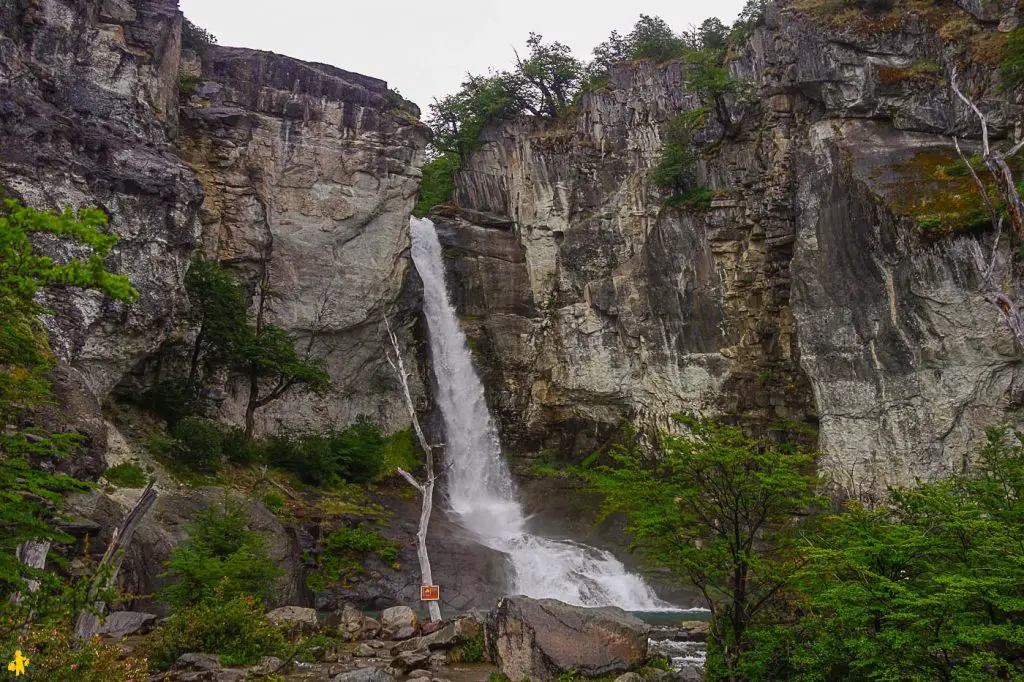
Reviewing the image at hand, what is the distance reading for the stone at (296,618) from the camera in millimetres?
12273

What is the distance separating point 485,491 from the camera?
2677 centimetres

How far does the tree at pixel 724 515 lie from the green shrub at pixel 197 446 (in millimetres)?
14952

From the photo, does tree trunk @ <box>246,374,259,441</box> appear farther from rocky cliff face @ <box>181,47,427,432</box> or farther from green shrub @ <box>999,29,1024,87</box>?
green shrub @ <box>999,29,1024,87</box>

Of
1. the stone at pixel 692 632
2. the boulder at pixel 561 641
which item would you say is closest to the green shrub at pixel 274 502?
the boulder at pixel 561 641

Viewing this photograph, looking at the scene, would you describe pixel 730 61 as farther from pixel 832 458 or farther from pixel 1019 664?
pixel 1019 664

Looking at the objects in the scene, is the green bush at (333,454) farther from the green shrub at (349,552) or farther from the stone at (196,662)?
the stone at (196,662)

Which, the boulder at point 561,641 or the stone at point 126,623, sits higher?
the boulder at point 561,641

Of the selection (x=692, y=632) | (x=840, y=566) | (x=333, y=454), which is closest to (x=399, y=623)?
(x=692, y=632)

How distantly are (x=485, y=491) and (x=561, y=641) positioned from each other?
1710 centimetres

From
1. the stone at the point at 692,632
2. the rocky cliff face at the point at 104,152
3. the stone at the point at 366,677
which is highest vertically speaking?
the rocky cliff face at the point at 104,152

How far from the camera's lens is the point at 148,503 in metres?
9.84

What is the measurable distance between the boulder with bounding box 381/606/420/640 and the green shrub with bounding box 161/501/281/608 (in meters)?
2.34

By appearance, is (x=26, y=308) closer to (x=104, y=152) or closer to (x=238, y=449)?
(x=104, y=152)

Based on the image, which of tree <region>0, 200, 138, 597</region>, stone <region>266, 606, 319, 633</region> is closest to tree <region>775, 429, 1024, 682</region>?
tree <region>0, 200, 138, 597</region>
